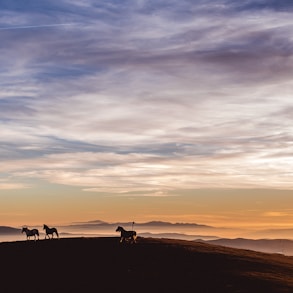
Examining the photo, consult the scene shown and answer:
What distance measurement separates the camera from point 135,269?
4625 centimetres

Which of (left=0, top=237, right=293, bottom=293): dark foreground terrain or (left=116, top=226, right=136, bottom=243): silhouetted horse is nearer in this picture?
(left=0, top=237, right=293, bottom=293): dark foreground terrain

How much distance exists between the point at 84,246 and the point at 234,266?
15520 mm

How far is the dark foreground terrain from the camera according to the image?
42.0 meters

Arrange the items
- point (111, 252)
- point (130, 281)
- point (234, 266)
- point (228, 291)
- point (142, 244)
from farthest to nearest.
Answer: point (142, 244) → point (111, 252) → point (234, 266) → point (130, 281) → point (228, 291)

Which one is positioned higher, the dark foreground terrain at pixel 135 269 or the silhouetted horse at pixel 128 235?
the silhouetted horse at pixel 128 235

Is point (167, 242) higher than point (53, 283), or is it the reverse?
point (167, 242)

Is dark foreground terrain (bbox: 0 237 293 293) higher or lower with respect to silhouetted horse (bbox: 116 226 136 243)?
lower

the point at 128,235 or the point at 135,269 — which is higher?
the point at 128,235

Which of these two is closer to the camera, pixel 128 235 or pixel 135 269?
pixel 135 269

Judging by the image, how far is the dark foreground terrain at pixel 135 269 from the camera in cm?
4197

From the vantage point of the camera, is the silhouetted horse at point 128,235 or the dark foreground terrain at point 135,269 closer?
the dark foreground terrain at point 135,269

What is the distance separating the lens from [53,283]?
43.8 m

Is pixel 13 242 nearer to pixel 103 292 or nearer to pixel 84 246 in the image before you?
pixel 84 246

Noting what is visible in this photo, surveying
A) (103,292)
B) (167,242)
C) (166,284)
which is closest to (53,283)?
(103,292)
